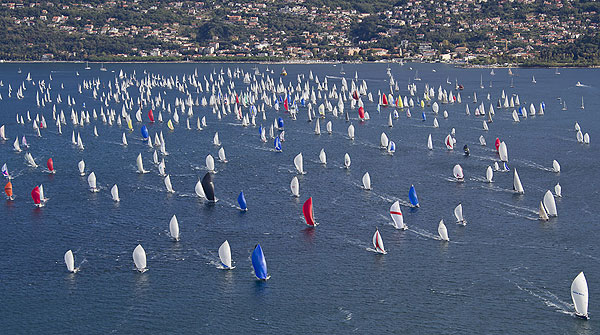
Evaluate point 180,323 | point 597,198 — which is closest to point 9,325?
point 180,323

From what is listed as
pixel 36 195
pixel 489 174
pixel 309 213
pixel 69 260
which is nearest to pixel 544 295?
pixel 309 213

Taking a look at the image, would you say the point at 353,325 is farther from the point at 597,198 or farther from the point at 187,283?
the point at 597,198

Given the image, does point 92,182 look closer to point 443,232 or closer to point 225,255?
point 225,255

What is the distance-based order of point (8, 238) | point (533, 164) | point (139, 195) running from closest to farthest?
1. point (8, 238)
2. point (139, 195)
3. point (533, 164)

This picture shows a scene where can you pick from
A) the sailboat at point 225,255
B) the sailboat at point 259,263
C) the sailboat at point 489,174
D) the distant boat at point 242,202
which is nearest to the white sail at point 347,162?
the sailboat at point 489,174

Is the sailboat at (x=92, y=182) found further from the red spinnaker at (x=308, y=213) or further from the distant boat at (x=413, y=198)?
the distant boat at (x=413, y=198)

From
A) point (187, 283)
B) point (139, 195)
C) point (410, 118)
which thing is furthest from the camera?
point (410, 118)

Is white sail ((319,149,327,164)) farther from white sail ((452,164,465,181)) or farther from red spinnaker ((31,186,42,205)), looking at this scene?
red spinnaker ((31,186,42,205))
